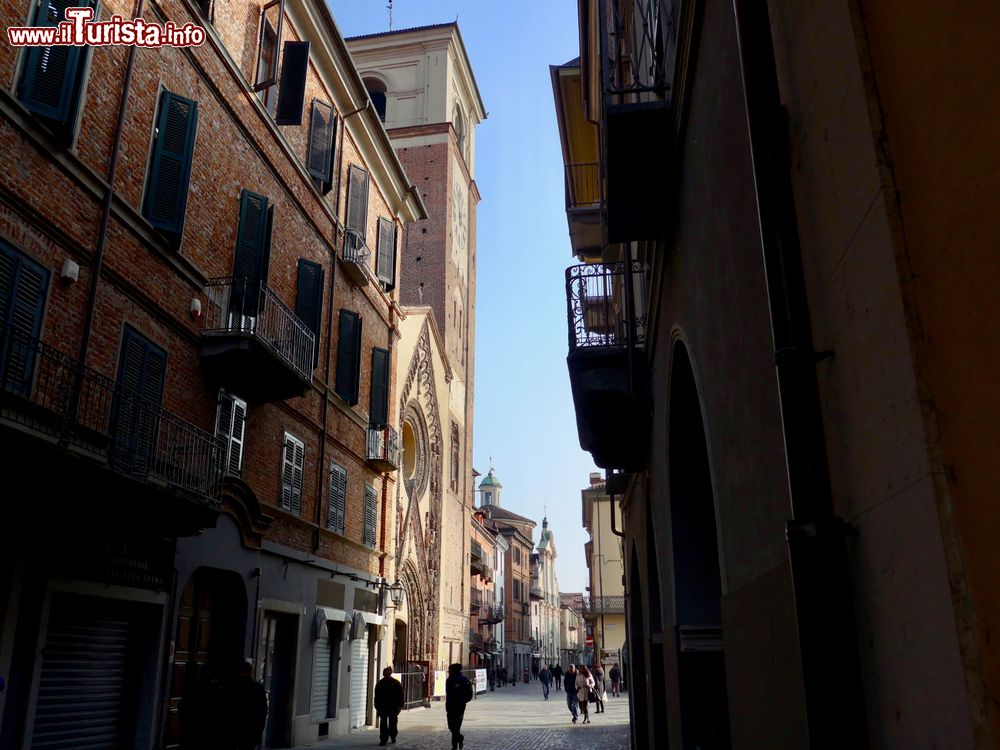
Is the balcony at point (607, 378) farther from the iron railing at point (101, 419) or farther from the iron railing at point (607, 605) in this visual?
the iron railing at point (607, 605)

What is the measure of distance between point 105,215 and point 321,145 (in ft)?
28.2

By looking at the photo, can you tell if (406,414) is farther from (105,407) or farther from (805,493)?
(805,493)

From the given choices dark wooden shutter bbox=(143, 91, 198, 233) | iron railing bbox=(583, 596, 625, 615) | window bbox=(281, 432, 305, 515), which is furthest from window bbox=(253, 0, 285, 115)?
iron railing bbox=(583, 596, 625, 615)

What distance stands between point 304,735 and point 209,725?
7857 millimetres

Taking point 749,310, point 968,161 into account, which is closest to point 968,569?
point 968,161

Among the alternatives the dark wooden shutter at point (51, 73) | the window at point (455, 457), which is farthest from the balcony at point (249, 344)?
the window at point (455, 457)

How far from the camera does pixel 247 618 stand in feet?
46.8

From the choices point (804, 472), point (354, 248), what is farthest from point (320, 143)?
point (804, 472)

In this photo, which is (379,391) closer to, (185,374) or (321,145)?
(321,145)

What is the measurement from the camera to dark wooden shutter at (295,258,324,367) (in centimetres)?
1712

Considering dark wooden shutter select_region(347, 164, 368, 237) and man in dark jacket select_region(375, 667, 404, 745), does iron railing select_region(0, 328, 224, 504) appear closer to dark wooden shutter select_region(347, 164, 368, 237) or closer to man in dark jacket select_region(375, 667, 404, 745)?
man in dark jacket select_region(375, 667, 404, 745)

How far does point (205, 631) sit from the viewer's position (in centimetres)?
1370

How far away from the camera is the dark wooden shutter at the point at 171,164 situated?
472 inches

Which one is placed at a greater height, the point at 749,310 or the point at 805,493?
the point at 749,310
